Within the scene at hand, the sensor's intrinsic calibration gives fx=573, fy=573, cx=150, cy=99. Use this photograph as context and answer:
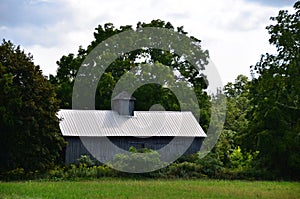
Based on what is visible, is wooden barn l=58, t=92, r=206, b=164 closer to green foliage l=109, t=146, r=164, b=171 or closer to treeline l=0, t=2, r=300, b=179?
treeline l=0, t=2, r=300, b=179

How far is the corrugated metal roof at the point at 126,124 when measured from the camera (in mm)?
42781

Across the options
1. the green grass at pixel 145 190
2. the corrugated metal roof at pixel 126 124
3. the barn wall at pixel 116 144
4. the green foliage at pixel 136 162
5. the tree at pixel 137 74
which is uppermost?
the tree at pixel 137 74

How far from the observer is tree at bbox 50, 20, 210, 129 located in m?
52.9

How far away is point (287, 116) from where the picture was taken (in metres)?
38.4

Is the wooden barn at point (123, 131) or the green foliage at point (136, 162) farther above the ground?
the wooden barn at point (123, 131)

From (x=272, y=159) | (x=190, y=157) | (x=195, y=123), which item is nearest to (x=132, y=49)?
(x=195, y=123)

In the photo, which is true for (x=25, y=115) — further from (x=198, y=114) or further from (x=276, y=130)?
(x=198, y=114)

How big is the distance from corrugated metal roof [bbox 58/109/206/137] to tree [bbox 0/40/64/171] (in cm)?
700

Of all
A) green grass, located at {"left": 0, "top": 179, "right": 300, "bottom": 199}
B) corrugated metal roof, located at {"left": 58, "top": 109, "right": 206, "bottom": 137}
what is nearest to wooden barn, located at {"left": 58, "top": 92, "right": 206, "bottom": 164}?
corrugated metal roof, located at {"left": 58, "top": 109, "right": 206, "bottom": 137}

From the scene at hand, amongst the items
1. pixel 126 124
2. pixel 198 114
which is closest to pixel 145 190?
pixel 126 124

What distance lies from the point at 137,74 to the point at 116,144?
12.7 m

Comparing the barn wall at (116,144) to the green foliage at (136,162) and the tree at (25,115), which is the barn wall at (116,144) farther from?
the tree at (25,115)

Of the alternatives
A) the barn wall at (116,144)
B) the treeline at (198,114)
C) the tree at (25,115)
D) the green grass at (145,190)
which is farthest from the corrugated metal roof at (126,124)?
the green grass at (145,190)

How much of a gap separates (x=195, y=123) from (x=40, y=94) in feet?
53.6
